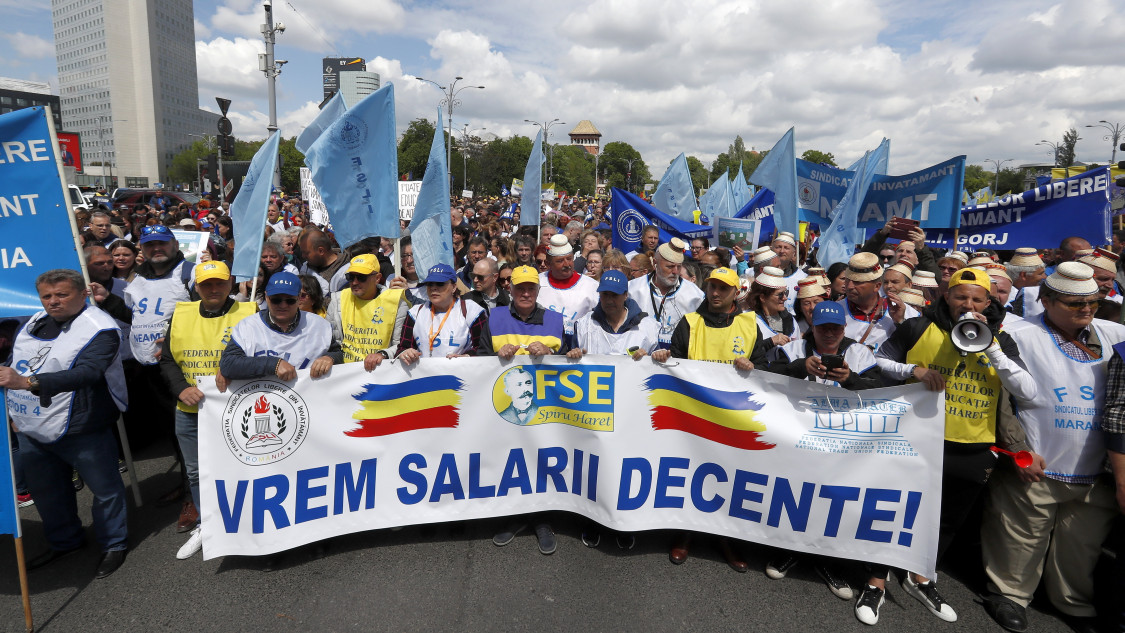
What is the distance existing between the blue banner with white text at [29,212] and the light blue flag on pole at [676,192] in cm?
905

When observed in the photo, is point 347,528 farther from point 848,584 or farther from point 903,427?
point 903,427

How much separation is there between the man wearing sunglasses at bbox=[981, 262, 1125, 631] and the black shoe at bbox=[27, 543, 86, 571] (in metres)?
5.50

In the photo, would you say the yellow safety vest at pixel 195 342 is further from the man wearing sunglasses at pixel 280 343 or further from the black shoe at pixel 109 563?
the black shoe at pixel 109 563

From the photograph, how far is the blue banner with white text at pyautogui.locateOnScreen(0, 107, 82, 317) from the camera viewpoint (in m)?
3.77

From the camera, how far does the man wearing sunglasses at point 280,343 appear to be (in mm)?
3736

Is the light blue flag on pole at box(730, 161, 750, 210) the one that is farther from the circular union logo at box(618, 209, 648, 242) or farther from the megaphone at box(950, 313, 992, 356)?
the megaphone at box(950, 313, 992, 356)

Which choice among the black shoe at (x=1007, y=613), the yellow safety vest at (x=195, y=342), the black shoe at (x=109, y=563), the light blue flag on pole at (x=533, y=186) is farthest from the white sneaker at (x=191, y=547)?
the light blue flag on pole at (x=533, y=186)

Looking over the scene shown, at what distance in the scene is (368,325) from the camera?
4555mm

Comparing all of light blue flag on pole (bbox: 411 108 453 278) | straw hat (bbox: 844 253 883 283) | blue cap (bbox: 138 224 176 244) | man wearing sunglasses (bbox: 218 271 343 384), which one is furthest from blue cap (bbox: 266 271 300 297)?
straw hat (bbox: 844 253 883 283)

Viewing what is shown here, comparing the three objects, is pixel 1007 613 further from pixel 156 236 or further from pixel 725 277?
pixel 156 236

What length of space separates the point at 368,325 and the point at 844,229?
593 cm

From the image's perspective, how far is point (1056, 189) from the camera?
20.4 feet

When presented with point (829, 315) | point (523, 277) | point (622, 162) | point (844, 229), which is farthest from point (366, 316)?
point (622, 162)

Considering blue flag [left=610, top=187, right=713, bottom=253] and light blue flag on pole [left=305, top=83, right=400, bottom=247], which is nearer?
light blue flag on pole [left=305, top=83, right=400, bottom=247]
